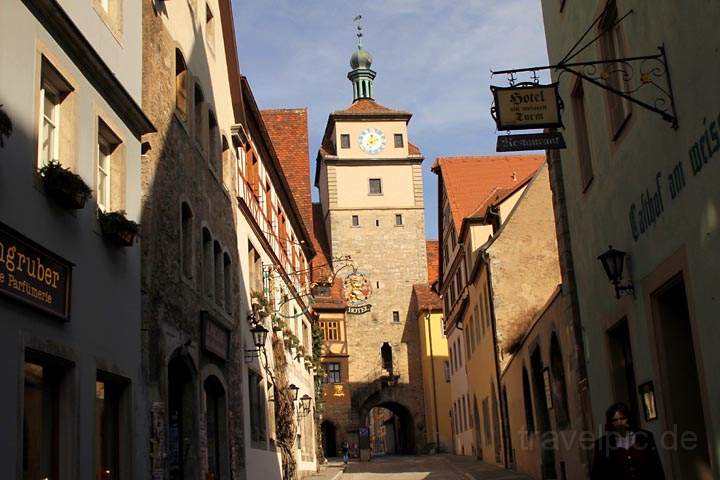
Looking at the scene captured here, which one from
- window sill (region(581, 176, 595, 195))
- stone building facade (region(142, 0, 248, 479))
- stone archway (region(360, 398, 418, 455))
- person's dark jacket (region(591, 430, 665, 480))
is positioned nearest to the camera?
person's dark jacket (region(591, 430, 665, 480))

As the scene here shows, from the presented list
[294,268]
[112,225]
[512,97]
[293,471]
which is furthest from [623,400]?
[294,268]

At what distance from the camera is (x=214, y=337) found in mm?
16188

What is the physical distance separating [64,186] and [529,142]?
188 inches

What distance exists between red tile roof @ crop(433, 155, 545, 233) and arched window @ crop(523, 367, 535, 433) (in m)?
13.4

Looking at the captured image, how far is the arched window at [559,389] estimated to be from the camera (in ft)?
60.1

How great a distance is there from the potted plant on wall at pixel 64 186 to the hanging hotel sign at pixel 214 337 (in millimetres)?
6360

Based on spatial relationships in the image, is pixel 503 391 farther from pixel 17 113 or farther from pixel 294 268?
pixel 17 113

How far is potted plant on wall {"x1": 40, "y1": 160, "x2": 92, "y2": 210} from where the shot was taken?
859cm

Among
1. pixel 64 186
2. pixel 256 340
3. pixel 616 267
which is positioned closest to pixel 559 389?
pixel 256 340

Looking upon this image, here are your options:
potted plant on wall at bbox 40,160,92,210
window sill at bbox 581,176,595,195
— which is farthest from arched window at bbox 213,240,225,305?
potted plant on wall at bbox 40,160,92,210

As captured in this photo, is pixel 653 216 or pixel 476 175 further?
pixel 476 175

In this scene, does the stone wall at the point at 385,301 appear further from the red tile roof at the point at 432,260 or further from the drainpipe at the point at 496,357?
the drainpipe at the point at 496,357

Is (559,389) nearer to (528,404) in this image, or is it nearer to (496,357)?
(528,404)

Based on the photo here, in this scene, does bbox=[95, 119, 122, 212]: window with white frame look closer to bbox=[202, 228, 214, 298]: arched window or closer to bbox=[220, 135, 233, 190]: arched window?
bbox=[202, 228, 214, 298]: arched window
